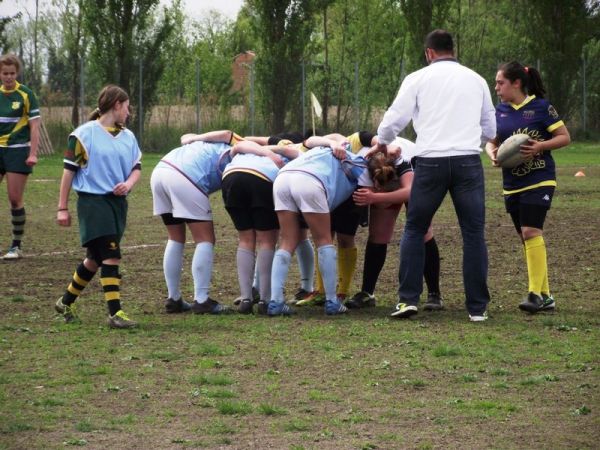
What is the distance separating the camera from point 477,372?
7.76 m

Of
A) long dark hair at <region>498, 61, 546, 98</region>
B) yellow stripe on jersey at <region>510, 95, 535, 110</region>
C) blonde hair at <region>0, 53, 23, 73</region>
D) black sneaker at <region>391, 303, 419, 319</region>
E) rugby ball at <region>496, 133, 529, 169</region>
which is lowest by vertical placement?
black sneaker at <region>391, 303, 419, 319</region>

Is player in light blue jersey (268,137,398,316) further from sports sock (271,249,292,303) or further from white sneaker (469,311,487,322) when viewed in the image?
white sneaker (469,311,487,322)

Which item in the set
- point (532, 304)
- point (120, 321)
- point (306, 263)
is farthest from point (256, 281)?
point (532, 304)

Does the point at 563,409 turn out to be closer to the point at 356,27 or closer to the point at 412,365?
the point at 412,365

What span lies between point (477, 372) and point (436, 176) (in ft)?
7.28

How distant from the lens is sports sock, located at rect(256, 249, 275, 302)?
33.3 ft

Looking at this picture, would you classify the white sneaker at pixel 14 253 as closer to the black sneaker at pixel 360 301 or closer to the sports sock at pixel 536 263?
the black sneaker at pixel 360 301

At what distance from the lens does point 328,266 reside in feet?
32.7

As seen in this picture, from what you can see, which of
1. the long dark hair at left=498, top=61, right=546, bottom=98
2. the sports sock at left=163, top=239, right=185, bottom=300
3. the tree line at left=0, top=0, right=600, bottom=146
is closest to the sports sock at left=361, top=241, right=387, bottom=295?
the sports sock at left=163, top=239, right=185, bottom=300

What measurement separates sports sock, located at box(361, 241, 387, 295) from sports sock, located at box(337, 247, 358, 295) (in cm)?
12

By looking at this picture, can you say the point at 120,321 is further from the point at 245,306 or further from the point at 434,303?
the point at 434,303

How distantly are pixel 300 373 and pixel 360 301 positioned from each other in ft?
9.38

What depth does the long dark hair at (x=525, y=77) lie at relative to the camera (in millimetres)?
10125

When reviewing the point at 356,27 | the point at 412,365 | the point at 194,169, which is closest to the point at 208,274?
the point at 194,169
